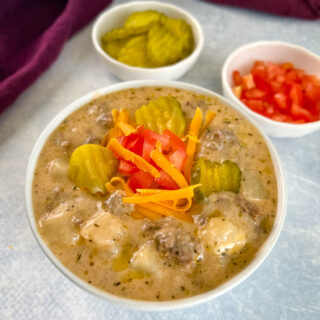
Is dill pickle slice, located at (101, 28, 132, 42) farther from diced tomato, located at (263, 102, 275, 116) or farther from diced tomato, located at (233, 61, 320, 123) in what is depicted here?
diced tomato, located at (263, 102, 275, 116)

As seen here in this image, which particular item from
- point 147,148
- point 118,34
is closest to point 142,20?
point 118,34

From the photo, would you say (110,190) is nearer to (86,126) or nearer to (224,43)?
(86,126)

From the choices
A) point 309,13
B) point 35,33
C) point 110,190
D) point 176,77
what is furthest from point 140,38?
point 309,13

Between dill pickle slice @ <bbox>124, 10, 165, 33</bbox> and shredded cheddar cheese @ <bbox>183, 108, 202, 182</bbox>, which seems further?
dill pickle slice @ <bbox>124, 10, 165, 33</bbox>

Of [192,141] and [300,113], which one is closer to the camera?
[192,141]

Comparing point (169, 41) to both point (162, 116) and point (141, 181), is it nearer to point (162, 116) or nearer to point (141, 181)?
point (162, 116)

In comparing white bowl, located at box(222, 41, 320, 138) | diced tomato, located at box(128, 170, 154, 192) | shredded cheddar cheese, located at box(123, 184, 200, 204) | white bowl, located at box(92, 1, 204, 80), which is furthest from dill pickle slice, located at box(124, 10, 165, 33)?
shredded cheddar cheese, located at box(123, 184, 200, 204)

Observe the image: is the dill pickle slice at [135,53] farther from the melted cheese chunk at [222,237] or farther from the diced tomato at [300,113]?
the melted cheese chunk at [222,237]
